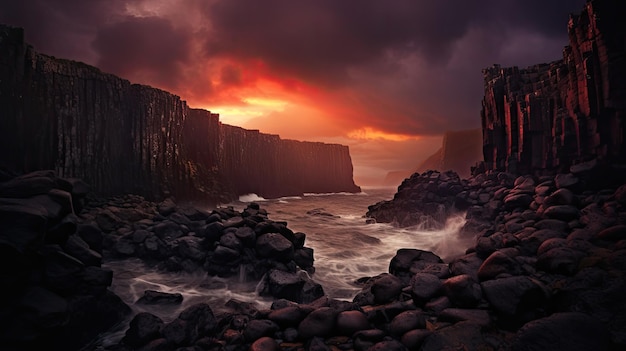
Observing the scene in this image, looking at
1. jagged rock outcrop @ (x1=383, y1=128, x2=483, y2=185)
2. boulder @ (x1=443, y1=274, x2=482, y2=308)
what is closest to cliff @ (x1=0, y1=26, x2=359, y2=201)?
boulder @ (x1=443, y1=274, x2=482, y2=308)

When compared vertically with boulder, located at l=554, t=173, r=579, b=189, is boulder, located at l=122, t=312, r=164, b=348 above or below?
below

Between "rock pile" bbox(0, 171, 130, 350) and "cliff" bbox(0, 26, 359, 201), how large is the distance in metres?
8.42

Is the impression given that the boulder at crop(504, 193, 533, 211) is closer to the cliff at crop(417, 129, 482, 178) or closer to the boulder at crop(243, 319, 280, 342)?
the boulder at crop(243, 319, 280, 342)

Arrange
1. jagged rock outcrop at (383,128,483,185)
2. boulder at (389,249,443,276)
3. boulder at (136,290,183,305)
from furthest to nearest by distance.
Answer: jagged rock outcrop at (383,128,483,185), boulder at (389,249,443,276), boulder at (136,290,183,305)

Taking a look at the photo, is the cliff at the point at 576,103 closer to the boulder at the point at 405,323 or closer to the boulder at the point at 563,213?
the boulder at the point at 563,213

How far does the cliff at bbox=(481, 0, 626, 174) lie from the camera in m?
12.1

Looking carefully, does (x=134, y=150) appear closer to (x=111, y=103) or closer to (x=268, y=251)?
(x=111, y=103)

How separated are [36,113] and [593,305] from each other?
2167 centimetres

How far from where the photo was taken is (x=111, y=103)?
20406mm

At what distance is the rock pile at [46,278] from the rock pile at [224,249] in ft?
11.1

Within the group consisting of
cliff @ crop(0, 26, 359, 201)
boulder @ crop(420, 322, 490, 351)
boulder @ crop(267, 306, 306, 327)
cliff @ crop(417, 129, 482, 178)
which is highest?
cliff @ crop(417, 129, 482, 178)

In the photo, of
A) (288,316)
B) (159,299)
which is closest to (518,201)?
(288,316)

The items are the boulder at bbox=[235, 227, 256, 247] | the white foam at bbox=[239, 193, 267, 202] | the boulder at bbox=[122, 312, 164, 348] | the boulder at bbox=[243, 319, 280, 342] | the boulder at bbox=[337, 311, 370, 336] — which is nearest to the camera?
the boulder at bbox=[337, 311, 370, 336]

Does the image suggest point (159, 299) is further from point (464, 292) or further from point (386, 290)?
point (464, 292)
